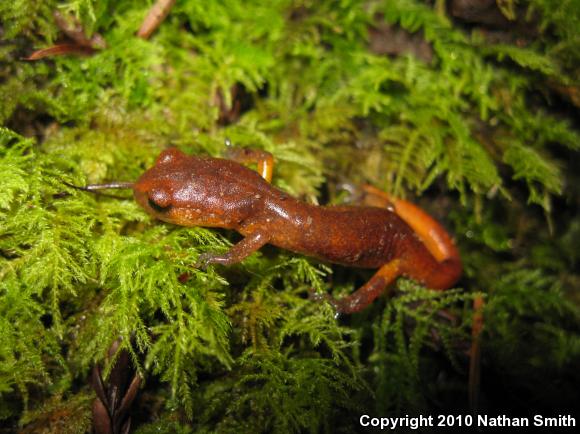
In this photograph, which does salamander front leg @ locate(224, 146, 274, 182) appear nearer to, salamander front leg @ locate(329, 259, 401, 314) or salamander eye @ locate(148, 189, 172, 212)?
salamander eye @ locate(148, 189, 172, 212)

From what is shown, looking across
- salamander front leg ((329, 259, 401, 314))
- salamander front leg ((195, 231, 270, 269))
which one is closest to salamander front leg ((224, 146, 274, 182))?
salamander front leg ((195, 231, 270, 269))

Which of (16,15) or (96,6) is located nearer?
(16,15)

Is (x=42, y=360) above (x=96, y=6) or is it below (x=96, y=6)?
below

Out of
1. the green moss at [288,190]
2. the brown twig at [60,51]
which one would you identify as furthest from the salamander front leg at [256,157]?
the brown twig at [60,51]

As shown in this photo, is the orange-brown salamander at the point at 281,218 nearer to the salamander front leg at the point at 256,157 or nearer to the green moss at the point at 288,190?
the salamander front leg at the point at 256,157

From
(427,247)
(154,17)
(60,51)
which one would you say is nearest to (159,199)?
(60,51)

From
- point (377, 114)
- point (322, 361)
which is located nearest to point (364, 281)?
point (322, 361)

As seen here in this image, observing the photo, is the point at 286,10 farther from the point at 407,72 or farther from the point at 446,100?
the point at 446,100
